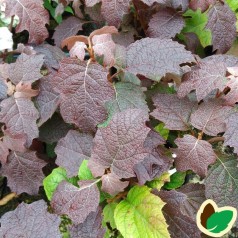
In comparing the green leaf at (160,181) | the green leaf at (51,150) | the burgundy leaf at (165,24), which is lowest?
the green leaf at (51,150)

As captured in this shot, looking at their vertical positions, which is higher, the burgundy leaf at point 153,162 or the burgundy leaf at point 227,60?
the burgundy leaf at point 227,60

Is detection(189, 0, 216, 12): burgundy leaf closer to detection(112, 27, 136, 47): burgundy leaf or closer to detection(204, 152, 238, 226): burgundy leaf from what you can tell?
detection(112, 27, 136, 47): burgundy leaf

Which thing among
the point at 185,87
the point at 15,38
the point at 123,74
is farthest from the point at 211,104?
the point at 15,38

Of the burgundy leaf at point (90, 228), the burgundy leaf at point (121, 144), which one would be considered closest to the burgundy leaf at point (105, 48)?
the burgundy leaf at point (121, 144)

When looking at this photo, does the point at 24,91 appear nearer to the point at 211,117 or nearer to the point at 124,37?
the point at 124,37

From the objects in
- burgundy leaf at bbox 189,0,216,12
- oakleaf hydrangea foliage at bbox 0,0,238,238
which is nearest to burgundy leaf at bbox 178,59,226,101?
oakleaf hydrangea foliage at bbox 0,0,238,238

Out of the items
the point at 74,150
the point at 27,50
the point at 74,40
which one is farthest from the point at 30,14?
the point at 74,150

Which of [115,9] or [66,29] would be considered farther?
[66,29]

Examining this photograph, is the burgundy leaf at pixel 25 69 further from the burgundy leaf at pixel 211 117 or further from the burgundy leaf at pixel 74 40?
the burgundy leaf at pixel 211 117
